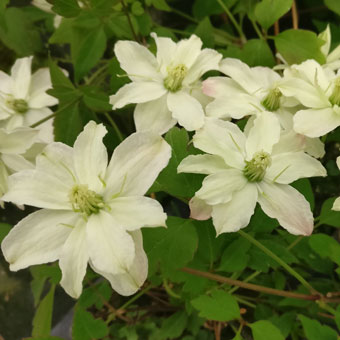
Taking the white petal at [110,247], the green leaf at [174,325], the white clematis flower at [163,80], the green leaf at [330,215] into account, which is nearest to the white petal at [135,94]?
the white clematis flower at [163,80]

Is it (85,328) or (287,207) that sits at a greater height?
(287,207)

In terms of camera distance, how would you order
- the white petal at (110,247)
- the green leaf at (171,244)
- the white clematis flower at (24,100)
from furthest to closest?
1. the white clematis flower at (24,100)
2. the green leaf at (171,244)
3. the white petal at (110,247)

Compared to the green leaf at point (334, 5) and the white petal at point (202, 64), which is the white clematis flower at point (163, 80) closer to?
the white petal at point (202, 64)

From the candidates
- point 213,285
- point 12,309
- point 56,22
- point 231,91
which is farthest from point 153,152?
point 12,309

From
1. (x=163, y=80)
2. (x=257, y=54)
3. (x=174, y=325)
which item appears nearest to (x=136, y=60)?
(x=163, y=80)

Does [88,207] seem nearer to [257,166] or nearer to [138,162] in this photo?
[138,162]

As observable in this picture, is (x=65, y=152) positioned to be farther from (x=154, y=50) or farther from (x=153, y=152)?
(x=154, y=50)

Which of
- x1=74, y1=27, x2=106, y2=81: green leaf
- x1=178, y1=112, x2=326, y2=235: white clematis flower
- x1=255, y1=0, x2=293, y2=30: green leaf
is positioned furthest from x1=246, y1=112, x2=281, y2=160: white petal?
x1=74, y1=27, x2=106, y2=81: green leaf
